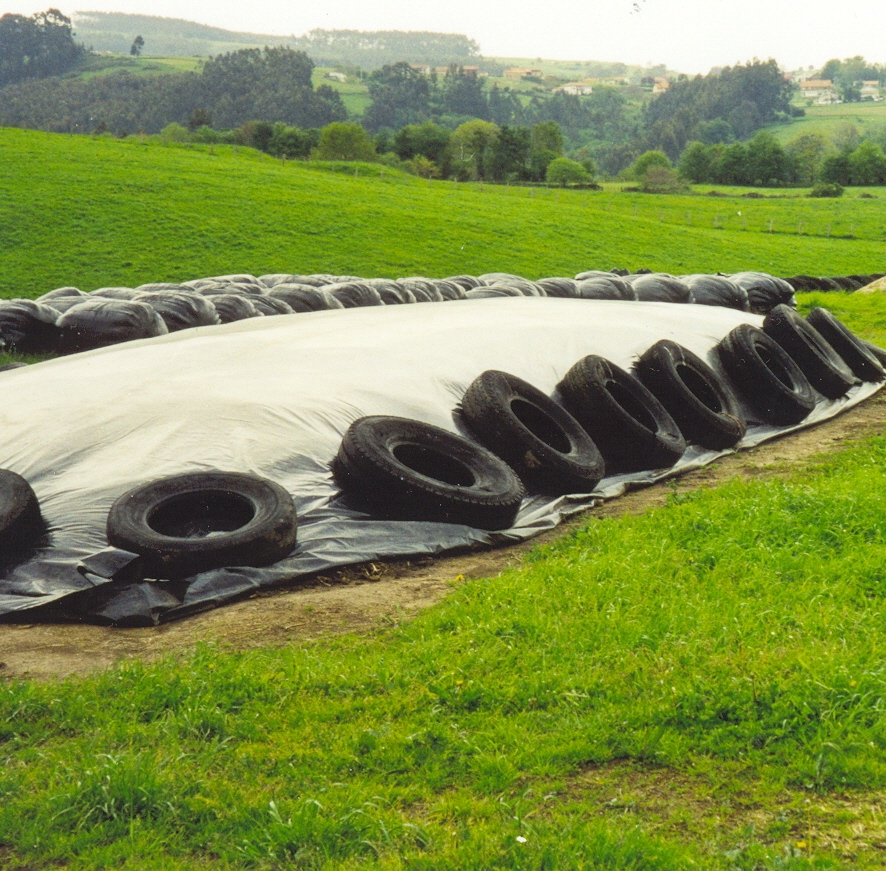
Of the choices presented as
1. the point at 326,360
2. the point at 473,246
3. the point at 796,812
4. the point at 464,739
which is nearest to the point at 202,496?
the point at 326,360

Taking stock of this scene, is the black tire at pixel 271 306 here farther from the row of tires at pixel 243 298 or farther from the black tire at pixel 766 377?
the black tire at pixel 766 377

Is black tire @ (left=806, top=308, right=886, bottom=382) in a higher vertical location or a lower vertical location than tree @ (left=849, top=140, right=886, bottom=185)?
lower

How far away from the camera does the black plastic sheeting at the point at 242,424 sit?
271 inches

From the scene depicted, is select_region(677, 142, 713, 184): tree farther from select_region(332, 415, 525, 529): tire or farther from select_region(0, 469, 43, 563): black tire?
select_region(0, 469, 43, 563): black tire

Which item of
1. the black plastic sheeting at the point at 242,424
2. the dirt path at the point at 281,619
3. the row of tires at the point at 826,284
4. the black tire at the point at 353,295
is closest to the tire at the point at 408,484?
the black plastic sheeting at the point at 242,424

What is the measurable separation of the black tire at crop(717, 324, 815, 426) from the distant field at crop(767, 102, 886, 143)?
497 ft

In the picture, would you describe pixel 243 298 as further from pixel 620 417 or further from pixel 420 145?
pixel 420 145

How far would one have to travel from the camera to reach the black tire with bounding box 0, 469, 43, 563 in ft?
23.0

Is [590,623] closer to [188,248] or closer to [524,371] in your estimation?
[524,371]

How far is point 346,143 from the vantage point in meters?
84.8

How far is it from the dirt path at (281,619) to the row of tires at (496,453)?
497mm

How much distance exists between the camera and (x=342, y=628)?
6.13m

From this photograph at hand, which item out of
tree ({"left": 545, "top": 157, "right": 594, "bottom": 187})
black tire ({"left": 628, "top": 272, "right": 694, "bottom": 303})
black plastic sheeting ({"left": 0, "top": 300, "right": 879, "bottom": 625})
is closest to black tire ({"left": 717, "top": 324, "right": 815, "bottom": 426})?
black plastic sheeting ({"left": 0, "top": 300, "right": 879, "bottom": 625})

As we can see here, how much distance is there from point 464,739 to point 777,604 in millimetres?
2504
